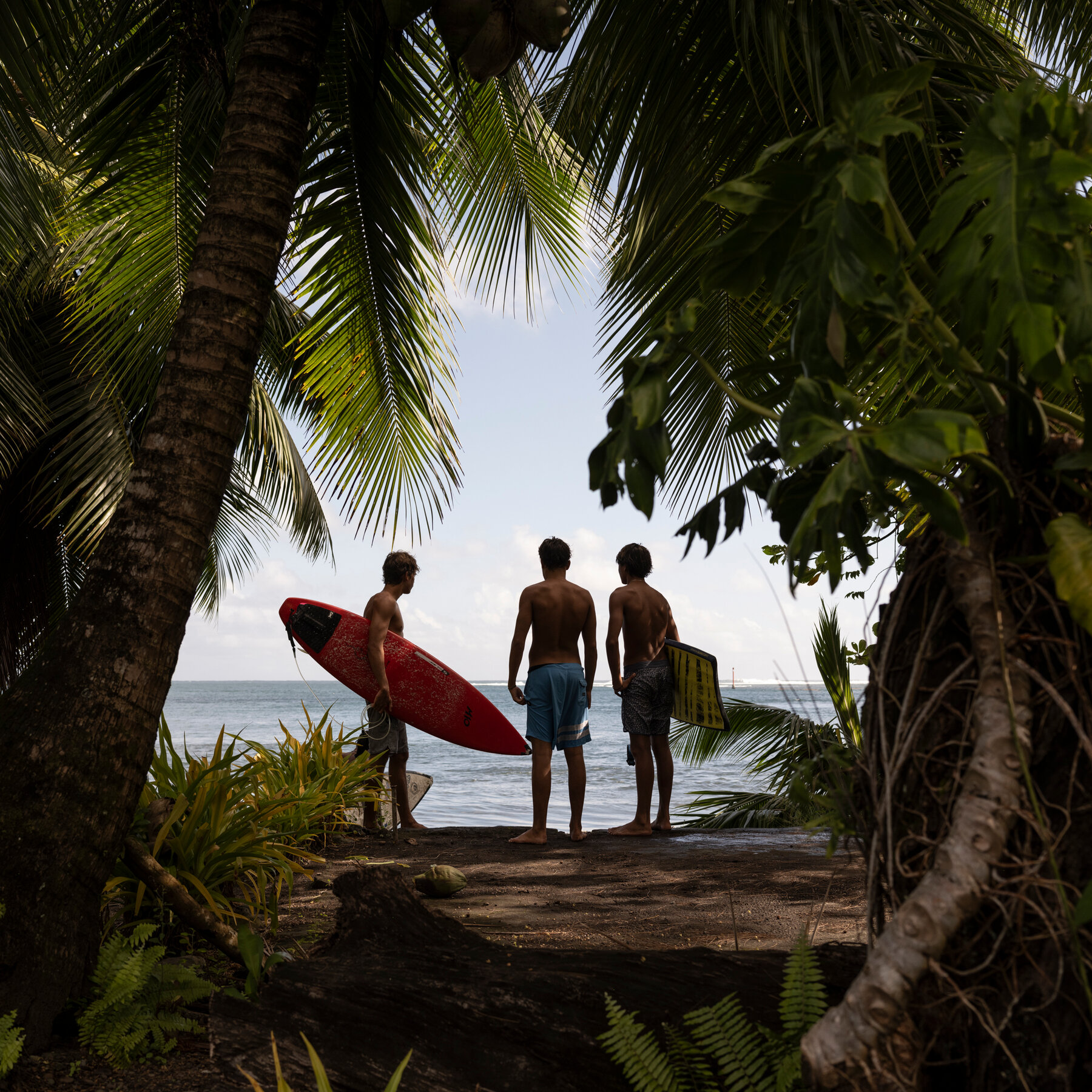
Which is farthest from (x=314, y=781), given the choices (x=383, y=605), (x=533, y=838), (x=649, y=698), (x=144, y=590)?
(x=144, y=590)

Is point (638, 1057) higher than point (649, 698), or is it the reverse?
point (649, 698)

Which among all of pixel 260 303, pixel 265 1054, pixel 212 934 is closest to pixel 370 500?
pixel 260 303

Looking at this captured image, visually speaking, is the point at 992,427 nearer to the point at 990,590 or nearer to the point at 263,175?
the point at 990,590

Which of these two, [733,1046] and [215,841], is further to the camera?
[215,841]

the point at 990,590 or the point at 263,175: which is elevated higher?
the point at 263,175

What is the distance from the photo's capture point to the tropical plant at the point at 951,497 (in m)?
1.06

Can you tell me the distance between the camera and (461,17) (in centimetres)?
273

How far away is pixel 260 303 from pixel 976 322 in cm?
209

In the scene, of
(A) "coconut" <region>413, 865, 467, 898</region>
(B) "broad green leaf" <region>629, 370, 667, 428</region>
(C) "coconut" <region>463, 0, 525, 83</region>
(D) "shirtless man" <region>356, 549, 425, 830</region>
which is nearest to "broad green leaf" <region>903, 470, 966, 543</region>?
(B) "broad green leaf" <region>629, 370, 667, 428</region>

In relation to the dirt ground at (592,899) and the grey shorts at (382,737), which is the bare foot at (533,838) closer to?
the dirt ground at (592,899)

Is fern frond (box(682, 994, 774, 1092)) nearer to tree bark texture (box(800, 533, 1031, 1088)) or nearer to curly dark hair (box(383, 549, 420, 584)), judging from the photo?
tree bark texture (box(800, 533, 1031, 1088))

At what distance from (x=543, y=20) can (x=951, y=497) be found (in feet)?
7.94

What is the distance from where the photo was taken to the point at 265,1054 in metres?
1.73

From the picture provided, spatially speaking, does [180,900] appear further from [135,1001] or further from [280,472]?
[280,472]
